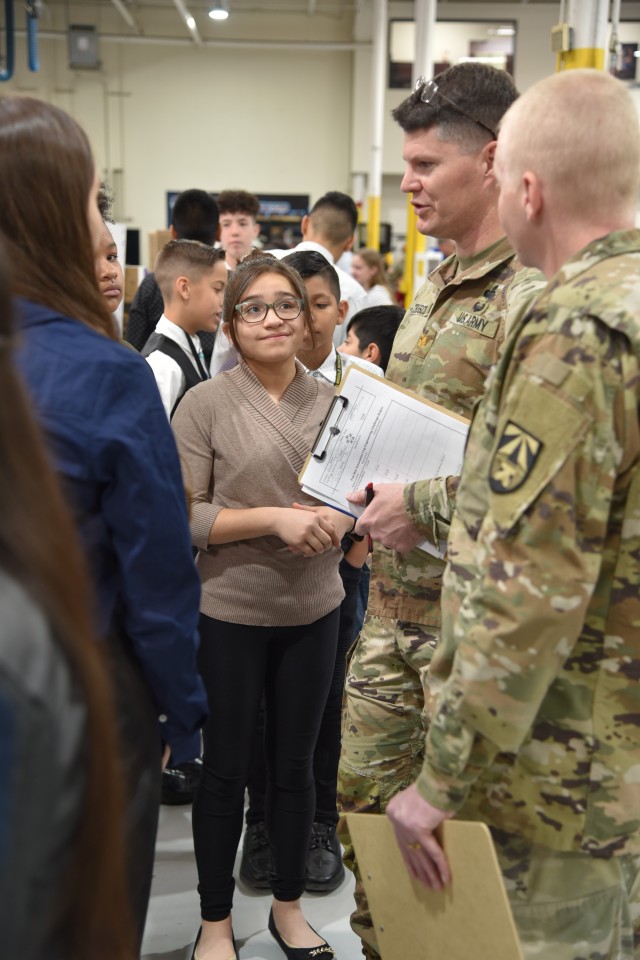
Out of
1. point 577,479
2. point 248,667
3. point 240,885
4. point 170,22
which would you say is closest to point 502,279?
point 577,479

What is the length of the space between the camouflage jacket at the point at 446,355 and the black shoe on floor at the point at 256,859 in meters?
0.96

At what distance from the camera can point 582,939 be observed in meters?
1.26

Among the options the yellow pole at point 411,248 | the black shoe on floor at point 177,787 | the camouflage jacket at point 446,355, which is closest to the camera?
the camouflage jacket at point 446,355

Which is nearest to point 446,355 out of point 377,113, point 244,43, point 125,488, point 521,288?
point 521,288

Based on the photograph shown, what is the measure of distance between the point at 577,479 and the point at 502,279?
2.83 ft

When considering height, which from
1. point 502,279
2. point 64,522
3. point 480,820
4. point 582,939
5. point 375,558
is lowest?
point 582,939

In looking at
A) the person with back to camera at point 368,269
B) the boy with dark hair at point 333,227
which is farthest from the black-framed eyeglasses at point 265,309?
the person with back to camera at point 368,269

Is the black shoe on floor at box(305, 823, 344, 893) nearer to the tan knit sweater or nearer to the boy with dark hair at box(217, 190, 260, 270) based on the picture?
the tan knit sweater

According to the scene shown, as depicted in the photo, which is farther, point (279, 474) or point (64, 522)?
point (279, 474)

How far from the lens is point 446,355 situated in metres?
1.87

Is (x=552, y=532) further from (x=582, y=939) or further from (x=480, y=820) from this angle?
(x=582, y=939)

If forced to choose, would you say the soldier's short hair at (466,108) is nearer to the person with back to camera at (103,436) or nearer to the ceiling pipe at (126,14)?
the person with back to camera at (103,436)

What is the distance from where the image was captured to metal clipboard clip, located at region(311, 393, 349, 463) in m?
1.85

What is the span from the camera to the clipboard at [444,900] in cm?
115
